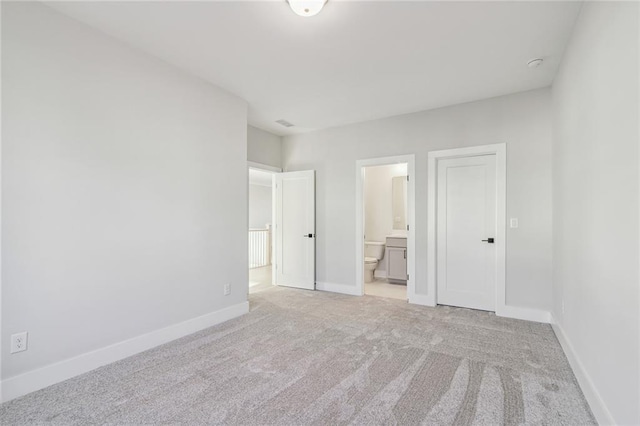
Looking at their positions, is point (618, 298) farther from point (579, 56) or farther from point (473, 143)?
point (473, 143)

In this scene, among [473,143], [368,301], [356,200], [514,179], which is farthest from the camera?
[356,200]

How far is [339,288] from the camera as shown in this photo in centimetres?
503

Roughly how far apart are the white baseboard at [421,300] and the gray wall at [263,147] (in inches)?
122

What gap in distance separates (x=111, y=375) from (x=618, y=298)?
3.29 meters

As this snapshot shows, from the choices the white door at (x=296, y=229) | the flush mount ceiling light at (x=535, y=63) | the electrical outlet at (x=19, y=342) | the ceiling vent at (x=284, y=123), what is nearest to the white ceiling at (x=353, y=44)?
the flush mount ceiling light at (x=535, y=63)

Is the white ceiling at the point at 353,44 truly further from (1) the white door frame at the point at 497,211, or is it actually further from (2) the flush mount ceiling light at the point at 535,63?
(1) the white door frame at the point at 497,211

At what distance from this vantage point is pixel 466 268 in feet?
13.5

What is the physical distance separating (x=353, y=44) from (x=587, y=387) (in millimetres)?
3029

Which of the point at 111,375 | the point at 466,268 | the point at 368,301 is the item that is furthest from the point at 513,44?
the point at 111,375

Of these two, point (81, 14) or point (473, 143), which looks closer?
point (81, 14)

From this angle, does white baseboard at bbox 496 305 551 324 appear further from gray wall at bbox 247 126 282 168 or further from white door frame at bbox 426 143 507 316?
gray wall at bbox 247 126 282 168

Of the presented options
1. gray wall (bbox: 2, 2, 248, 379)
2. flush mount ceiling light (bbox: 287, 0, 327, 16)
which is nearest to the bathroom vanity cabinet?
gray wall (bbox: 2, 2, 248, 379)

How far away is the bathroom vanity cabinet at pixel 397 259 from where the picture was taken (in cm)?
566

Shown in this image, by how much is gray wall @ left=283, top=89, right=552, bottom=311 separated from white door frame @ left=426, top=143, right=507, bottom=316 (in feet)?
0.20
